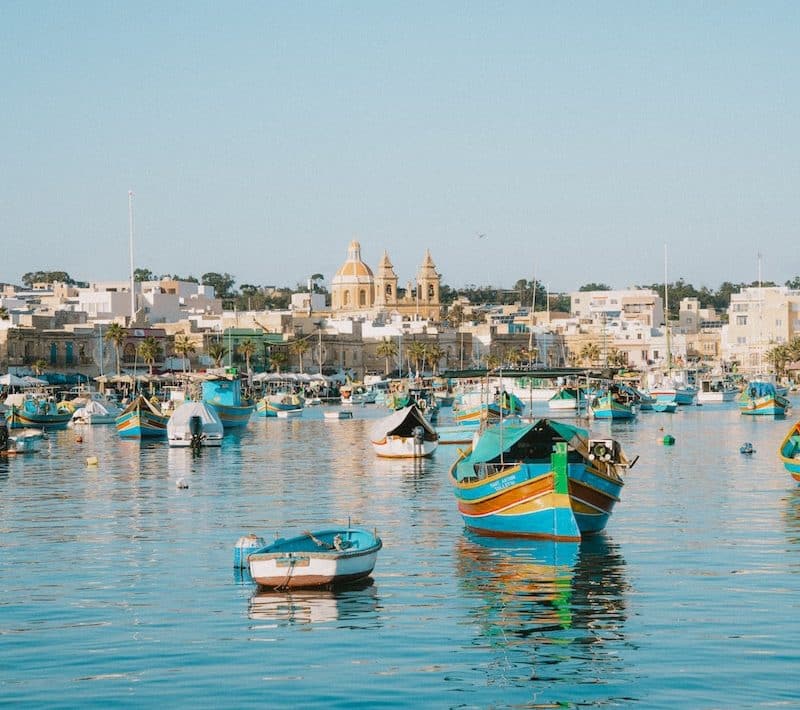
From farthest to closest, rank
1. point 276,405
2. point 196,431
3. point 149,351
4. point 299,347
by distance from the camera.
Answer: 1. point 299,347
2. point 149,351
3. point 276,405
4. point 196,431

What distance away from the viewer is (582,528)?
36125mm

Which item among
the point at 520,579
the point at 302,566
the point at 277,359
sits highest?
the point at 277,359

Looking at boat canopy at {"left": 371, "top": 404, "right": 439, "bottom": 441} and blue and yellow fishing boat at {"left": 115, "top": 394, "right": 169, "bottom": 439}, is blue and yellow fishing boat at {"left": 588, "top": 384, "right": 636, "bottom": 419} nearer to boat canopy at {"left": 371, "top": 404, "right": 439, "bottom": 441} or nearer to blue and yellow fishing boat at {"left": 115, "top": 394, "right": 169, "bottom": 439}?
blue and yellow fishing boat at {"left": 115, "top": 394, "right": 169, "bottom": 439}

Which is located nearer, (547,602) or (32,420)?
(547,602)

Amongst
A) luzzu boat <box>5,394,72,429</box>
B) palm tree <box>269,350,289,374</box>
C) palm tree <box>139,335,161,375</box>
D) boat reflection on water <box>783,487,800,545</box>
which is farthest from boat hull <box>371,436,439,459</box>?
palm tree <box>269,350,289,374</box>

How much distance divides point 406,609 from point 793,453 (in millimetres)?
26930

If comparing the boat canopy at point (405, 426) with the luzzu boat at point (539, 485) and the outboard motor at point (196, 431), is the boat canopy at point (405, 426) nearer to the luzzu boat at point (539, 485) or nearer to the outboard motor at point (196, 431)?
the outboard motor at point (196, 431)

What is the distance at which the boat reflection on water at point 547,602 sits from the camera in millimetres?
23422

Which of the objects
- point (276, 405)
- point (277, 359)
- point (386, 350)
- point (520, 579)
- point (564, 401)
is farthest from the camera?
point (386, 350)

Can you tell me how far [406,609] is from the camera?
90.7 ft

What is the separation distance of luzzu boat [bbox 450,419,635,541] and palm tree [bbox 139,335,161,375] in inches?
4438

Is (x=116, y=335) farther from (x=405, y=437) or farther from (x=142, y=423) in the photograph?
(x=405, y=437)

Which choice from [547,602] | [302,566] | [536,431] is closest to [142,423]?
[536,431]

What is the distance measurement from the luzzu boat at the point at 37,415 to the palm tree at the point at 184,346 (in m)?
47.8
